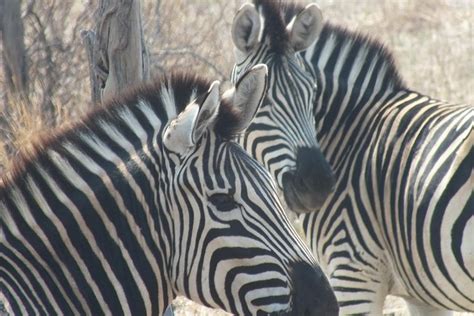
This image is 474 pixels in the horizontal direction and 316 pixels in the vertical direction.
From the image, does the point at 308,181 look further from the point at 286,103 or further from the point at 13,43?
the point at 13,43

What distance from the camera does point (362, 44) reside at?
712 cm

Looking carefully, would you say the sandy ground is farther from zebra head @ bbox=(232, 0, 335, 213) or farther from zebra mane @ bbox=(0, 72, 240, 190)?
zebra mane @ bbox=(0, 72, 240, 190)

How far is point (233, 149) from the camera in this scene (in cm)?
407

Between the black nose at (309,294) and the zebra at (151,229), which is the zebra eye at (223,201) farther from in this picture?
the black nose at (309,294)

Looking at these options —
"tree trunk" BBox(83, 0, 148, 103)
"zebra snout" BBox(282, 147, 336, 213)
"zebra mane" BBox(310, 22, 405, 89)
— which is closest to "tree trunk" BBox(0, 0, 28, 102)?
"zebra mane" BBox(310, 22, 405, 89)

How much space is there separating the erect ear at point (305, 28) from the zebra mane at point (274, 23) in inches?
2.5

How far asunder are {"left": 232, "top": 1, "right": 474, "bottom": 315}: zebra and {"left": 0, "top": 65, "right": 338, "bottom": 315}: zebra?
Result: 215 centimetres

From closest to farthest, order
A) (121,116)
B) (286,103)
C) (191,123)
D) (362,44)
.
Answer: (191,123) < (121,116) < (286,103) < (362,44)

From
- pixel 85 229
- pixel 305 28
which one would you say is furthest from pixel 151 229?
pixel 305 28

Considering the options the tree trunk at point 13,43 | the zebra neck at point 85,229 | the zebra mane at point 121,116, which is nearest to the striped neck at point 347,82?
the zebra mane at point 121,116

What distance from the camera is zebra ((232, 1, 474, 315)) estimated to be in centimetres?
593

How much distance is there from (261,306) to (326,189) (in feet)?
8.01

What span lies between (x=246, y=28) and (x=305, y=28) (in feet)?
1.35

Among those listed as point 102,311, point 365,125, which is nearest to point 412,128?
point 365,125
